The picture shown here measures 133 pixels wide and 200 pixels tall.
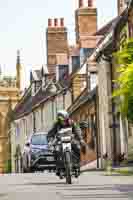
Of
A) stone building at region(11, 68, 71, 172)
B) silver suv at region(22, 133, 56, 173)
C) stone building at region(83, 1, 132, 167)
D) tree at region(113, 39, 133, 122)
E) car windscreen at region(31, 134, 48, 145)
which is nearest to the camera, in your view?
tree at region(113, 39, 133, 122)

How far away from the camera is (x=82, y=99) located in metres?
49.2

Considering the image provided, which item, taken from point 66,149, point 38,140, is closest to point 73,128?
point 66,149

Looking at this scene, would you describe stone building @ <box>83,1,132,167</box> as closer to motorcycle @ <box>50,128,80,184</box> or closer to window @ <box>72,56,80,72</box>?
window @ <box>72,56,80,72</box>

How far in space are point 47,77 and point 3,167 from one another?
35.5 metres

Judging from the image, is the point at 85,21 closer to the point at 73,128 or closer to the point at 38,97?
the point at 38,97

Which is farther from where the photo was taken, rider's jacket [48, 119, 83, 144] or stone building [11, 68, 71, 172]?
stone building [11, 68, 71, 172]

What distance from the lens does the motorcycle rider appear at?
53.9ft

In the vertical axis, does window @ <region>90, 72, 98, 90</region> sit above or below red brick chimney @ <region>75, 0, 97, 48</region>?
below

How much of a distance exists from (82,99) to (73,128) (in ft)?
107

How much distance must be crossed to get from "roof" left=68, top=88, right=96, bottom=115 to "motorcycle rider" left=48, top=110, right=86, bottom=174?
93.4 feet

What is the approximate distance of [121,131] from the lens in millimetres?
38000

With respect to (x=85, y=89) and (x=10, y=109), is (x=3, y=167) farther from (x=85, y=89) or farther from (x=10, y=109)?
(x=85, y=89)

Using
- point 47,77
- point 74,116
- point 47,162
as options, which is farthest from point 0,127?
point 47,162

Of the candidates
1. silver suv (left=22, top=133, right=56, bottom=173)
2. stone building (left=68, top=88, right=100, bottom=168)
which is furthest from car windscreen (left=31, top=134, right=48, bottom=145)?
stone building (left=68, top=88, right=100, bottom=168)
